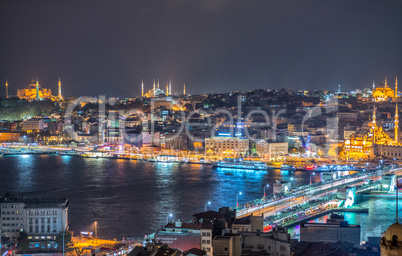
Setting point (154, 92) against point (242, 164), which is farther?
point (154, 92)

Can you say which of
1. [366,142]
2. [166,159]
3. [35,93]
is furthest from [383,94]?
[35,93]

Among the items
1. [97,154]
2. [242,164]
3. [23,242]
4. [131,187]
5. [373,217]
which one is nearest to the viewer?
[23,242]

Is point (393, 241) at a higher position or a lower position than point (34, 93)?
lower

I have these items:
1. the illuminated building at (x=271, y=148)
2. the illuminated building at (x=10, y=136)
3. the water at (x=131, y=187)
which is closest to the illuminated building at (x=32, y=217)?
the water at (x=131, y=187)

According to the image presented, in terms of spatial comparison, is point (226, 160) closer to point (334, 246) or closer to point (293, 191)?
point (293, 191)

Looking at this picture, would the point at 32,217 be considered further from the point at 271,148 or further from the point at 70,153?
the point at 70,153

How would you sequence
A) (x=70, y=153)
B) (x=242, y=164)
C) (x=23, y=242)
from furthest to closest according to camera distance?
(x=70, y=153), (x=242, y=164), (x=23, y=242)

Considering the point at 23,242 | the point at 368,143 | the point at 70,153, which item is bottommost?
the point at 23,242
